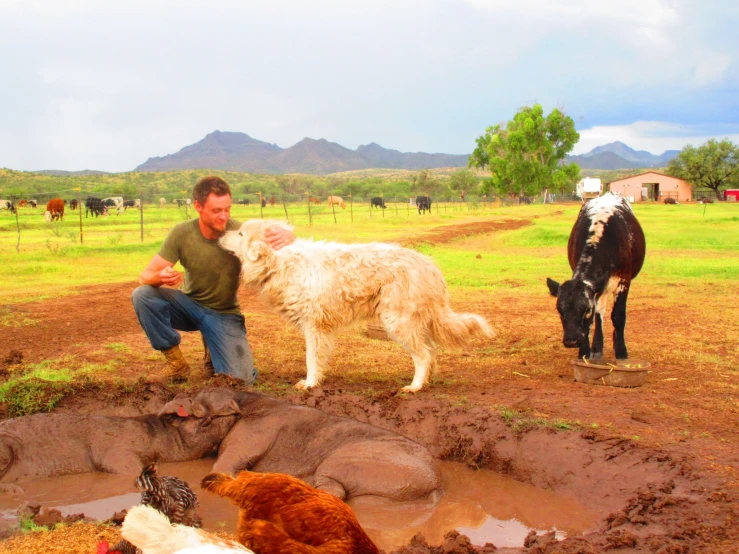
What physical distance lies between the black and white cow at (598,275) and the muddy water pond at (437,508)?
7.74 ft

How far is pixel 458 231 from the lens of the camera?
89.0ft

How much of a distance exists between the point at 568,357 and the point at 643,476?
348 cm

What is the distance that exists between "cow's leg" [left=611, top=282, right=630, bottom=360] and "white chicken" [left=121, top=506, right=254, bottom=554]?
591 cm

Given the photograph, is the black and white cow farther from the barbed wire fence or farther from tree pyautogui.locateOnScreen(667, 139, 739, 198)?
tree pyautogui.locateOnScreen(667, 139, 739, 198)

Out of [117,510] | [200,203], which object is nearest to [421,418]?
[117,510]

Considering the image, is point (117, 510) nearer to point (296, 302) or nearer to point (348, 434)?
point (348, 434)

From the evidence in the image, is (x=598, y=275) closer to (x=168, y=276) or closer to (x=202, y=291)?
(x=202, y=291)

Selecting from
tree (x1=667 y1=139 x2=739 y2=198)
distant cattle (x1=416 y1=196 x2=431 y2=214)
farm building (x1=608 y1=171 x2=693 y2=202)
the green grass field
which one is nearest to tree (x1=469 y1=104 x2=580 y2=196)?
farm building (x1=608 y1=171 x2=693 y2=202)

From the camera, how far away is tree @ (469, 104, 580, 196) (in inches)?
2667

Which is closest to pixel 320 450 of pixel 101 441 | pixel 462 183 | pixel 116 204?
pixel 101 441

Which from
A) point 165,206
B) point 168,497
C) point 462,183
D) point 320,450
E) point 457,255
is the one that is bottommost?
point 320,450

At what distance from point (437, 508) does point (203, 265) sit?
3664 millimetres

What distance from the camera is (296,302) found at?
7.04m

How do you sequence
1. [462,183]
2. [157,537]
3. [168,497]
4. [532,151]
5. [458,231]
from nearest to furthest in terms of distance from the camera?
[157,537] → [168,497] → [458,231] → [532,151] → [462,183]
